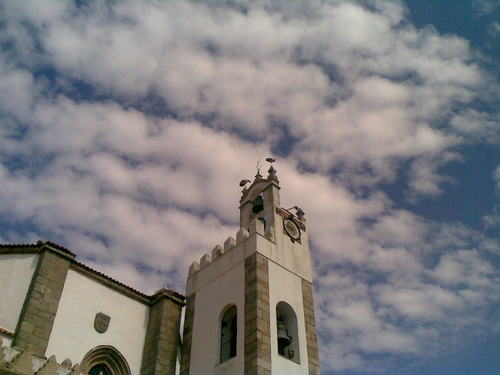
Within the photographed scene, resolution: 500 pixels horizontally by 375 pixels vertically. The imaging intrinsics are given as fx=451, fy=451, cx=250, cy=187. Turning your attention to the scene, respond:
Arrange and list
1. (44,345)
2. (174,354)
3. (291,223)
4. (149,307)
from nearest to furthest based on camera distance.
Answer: (44,345) → (174,354) → (149,307) → (291,223)

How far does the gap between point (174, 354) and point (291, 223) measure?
6.39m

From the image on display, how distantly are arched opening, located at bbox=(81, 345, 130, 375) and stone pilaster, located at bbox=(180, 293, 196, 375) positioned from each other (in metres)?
1.86

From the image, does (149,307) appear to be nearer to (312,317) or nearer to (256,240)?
(256,240)

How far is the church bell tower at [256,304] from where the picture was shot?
43.9 feet

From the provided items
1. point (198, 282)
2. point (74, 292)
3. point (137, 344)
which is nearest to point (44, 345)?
point (74, 292)

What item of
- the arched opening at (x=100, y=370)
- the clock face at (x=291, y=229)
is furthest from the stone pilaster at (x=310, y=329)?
the arched opening at (x=100, y=370)

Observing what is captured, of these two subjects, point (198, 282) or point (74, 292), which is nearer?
point (74, 292)

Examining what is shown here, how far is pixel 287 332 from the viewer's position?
48.6 ft

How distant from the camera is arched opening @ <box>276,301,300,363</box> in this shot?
1409 cm

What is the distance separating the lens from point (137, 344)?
49.6 feet

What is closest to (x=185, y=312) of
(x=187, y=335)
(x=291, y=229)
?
(x=187, y=335)

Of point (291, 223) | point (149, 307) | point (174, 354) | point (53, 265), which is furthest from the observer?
point (291, 223)

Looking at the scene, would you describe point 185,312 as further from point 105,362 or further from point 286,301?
point 286,301

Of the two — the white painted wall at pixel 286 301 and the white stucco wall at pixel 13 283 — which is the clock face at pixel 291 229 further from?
the white stucco wall at pixel 13 283
